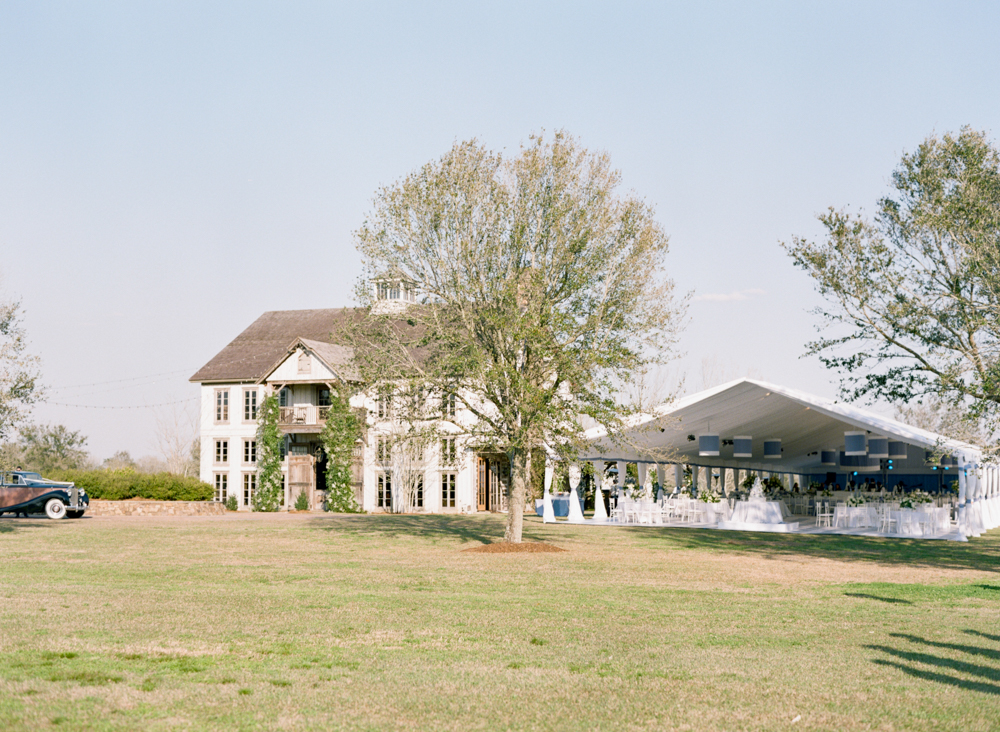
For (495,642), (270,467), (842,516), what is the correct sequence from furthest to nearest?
(270,467) → (842,516) → (495,642)

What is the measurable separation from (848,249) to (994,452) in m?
4.18

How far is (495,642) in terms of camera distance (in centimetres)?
803

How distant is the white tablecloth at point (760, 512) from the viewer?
24.7 meters

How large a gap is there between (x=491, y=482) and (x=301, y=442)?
7216 millimetres

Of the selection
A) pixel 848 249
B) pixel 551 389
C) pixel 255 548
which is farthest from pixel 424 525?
pixel 848 249

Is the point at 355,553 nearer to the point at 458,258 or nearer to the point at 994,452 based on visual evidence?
the point at 458,258

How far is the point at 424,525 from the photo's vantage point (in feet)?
84.4

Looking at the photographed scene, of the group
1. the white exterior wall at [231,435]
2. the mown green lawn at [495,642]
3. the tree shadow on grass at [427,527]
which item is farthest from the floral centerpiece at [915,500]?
the white exterior wall at [231,435]

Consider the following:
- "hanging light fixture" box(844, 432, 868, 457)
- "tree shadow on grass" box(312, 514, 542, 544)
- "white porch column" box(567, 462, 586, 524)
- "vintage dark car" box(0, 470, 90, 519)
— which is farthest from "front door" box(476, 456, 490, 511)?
"hanging light fixture" box(844, 432, 868, 457)

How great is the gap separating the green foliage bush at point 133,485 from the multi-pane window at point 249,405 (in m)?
3.65

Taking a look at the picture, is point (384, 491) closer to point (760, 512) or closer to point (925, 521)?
point (760, 512)

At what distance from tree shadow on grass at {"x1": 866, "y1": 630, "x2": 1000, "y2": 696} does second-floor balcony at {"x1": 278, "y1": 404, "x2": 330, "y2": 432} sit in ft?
97.3

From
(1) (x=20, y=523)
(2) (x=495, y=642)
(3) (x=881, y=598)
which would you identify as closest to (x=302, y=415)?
(1) (x=20, y=523)

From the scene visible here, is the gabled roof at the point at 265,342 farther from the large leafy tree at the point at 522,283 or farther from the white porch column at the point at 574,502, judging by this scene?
the large leafy tree at the point at 522,283
